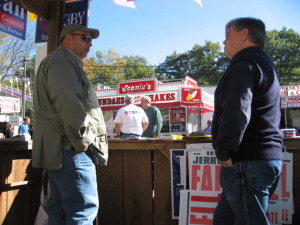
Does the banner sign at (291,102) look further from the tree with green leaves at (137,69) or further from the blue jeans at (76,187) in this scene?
the tree with green leaves at (137,69)

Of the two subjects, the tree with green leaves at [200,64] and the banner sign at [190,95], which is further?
the tree with green leaves at [200,64]

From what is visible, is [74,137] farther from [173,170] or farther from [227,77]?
[173,170]

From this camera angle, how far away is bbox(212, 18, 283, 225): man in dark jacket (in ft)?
6.09

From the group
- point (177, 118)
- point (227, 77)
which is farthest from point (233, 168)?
point (177, 118)

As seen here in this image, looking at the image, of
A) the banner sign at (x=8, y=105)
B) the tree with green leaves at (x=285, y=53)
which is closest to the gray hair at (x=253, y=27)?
the banner sign at (x=8, y=105)

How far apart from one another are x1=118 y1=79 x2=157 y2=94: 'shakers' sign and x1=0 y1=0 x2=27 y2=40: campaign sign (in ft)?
49.0

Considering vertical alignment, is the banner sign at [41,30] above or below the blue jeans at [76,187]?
above

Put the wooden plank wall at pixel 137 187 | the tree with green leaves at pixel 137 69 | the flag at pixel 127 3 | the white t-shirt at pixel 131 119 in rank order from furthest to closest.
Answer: the tree with green leaves at pixel 137 69, the white t-shirt at pixel 131 119, the flag at pixel 127 3, the wooden plank wall at pixel 137 187

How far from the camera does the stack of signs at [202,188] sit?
2.87 meters

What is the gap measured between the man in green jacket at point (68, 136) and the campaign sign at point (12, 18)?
2.43m

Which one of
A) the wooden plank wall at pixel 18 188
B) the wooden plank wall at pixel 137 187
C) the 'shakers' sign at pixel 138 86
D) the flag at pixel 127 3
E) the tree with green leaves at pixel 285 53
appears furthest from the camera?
the tree with green leaves at pixel 285 53

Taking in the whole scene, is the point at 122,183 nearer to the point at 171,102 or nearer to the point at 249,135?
the point at 249,135

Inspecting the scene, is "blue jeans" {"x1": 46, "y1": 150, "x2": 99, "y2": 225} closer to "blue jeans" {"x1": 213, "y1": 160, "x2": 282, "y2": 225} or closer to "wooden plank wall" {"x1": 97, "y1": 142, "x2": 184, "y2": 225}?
"blue jeans" {"x1": 213, "y1": 160, "x2": 282, "y2": 225}

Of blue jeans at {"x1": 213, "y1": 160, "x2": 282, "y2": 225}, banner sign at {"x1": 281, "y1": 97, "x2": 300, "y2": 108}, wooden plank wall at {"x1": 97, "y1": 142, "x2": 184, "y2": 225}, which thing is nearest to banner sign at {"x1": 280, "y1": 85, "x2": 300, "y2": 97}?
banner sign at {"x1": 281, "y1": 97, "x2": 300, "y2": 108}
